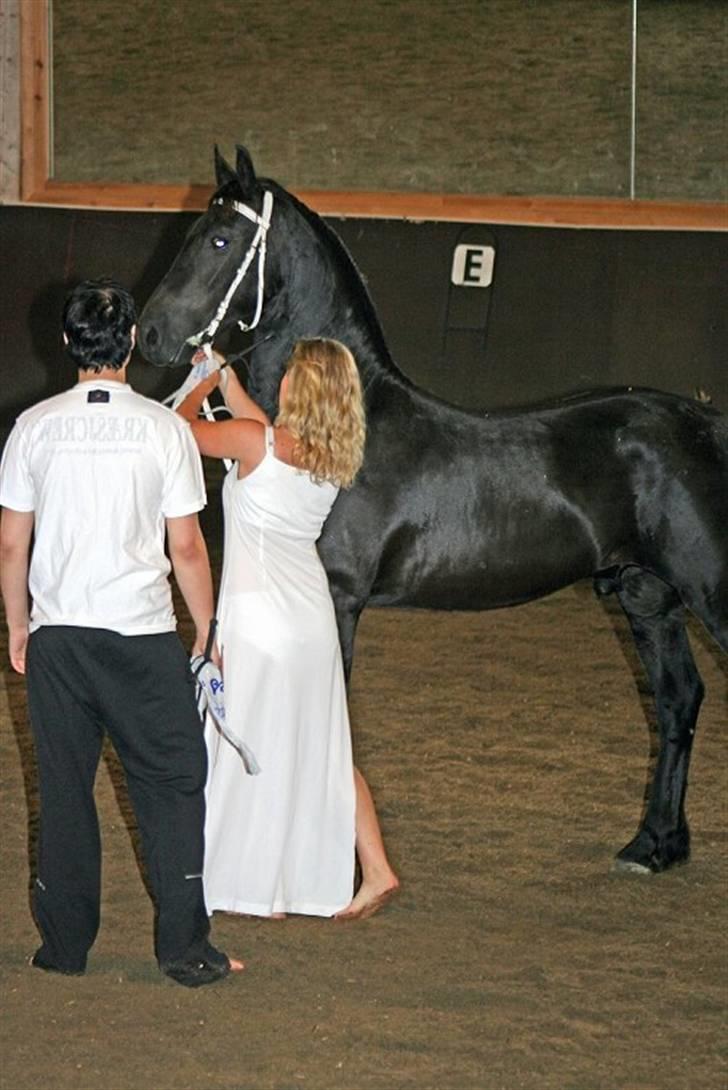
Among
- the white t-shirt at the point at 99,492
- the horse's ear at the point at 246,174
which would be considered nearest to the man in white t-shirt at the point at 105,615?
the white t-shirt at the point at 99,492

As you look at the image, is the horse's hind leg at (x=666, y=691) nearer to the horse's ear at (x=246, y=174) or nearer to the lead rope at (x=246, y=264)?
the lead rope at (x=246, y=264)

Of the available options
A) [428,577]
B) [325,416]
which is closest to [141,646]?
[325,416]

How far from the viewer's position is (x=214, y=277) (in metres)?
5.11

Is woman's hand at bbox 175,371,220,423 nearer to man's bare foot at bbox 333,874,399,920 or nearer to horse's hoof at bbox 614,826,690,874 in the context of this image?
man's bare foot at bbox 333,874,399,920

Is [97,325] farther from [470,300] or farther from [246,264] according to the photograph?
[470,300]

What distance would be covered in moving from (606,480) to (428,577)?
0.66 metres

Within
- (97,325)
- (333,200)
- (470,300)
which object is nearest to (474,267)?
(470,300)

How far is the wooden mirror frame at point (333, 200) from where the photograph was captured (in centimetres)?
1341

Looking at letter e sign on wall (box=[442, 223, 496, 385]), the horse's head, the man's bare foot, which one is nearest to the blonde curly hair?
the horse's head

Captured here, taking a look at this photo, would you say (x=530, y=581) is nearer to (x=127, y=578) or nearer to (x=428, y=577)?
(x=428, y=577)

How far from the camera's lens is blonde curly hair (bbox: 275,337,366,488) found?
462 cm

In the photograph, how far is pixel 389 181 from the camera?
49.2 feet

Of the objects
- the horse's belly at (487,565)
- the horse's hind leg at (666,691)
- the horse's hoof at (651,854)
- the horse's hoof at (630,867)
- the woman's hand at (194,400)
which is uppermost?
the woman's hand at (194,400)

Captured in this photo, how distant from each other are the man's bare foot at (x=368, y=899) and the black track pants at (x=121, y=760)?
62 cm
